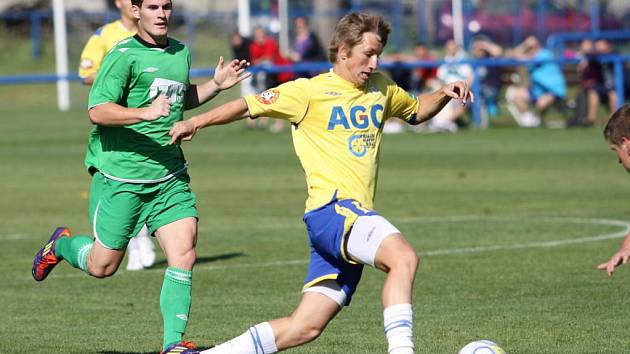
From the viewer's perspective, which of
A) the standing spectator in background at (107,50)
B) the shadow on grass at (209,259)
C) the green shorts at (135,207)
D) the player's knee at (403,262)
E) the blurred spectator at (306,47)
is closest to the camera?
the player's knee at (403,262)

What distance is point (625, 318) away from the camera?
28.0 feet

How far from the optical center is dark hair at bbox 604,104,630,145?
6598mm

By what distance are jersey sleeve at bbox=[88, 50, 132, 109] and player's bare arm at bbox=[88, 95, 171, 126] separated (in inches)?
2.9

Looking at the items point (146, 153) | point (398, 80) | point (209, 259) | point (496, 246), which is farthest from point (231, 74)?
point (398, 80)

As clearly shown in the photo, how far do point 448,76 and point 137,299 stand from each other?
1860 cm

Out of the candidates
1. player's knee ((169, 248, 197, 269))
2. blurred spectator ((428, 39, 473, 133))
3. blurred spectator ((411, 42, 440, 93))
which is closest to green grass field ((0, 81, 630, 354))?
player's knee ((169, 248, 197, 269))

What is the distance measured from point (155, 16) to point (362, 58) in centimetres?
156

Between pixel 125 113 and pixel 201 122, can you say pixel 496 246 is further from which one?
pixel 201 122

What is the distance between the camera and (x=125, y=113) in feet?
24.4

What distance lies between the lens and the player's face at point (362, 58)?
679 centimetres

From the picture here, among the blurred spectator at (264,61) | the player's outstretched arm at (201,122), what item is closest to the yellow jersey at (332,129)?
the player's outstretched arm at (201,122)

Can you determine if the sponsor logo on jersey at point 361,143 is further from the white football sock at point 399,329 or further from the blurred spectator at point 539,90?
the blurred spectator at point 539,90

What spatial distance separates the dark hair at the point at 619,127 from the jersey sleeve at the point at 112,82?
9.14ft

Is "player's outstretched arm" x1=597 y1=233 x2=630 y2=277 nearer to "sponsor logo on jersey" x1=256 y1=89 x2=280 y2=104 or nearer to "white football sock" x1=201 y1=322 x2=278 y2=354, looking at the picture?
"white football sock" x1=201 y1=322 x2=278 y2=354
